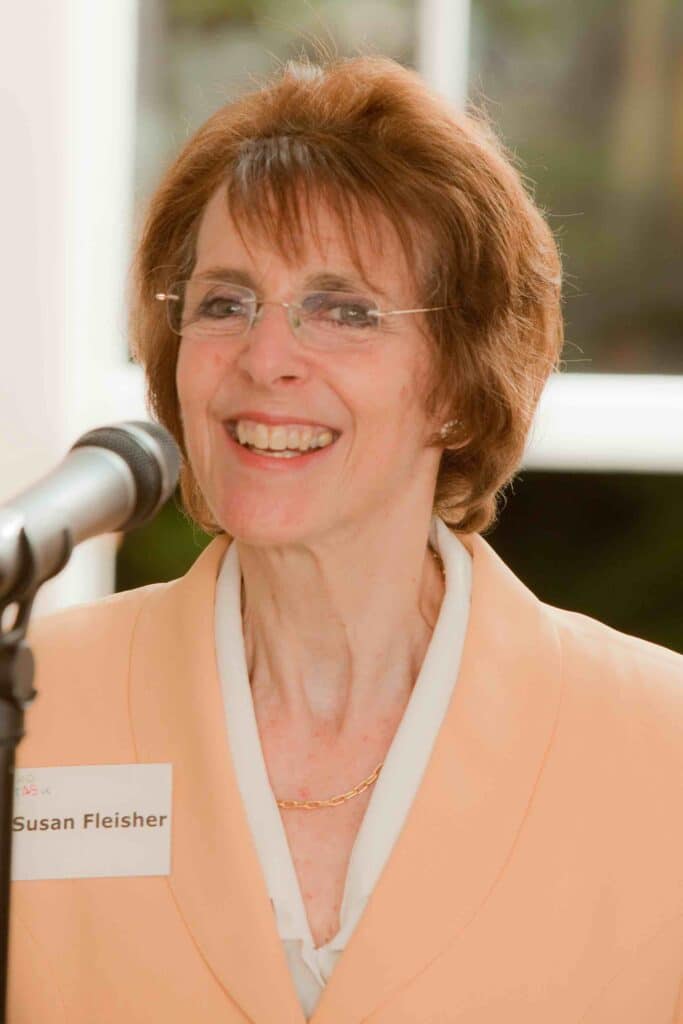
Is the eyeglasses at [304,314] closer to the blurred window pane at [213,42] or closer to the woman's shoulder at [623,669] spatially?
the woman's shoulder at [623,669]

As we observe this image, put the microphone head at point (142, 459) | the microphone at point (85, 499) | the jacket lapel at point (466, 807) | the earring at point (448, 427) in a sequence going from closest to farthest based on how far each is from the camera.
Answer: the microphone at point (85, 499)
the microphone head at point (142, 459)
the jacket lapel at point (466, 807)
the earring at point (448, 427)

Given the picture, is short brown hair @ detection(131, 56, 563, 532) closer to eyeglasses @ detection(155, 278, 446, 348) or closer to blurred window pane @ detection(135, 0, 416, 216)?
eyeglasses @ detection(155, 278, 446, 348)

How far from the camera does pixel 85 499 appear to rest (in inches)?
48.3

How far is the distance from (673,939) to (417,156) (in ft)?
3.31

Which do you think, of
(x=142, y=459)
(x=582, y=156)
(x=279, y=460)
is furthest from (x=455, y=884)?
(x=582, y=156)

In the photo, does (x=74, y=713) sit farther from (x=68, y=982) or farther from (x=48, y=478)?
→ (x=48, y=478)

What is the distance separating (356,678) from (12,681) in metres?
0.90

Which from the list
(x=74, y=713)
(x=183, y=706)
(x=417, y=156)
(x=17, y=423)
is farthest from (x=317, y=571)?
(x=17, y=423)

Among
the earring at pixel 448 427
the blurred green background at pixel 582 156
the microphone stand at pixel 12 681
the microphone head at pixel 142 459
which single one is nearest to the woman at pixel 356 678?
the earring at pixel 448 427

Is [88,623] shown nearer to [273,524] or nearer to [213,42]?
[273,524]

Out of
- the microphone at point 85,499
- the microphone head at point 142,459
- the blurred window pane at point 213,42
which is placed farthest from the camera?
the blurred window pane at point 213,42

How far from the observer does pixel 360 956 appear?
1791mm

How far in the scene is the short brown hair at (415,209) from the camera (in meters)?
1.95

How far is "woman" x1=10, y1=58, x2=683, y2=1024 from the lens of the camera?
1.84 metres
